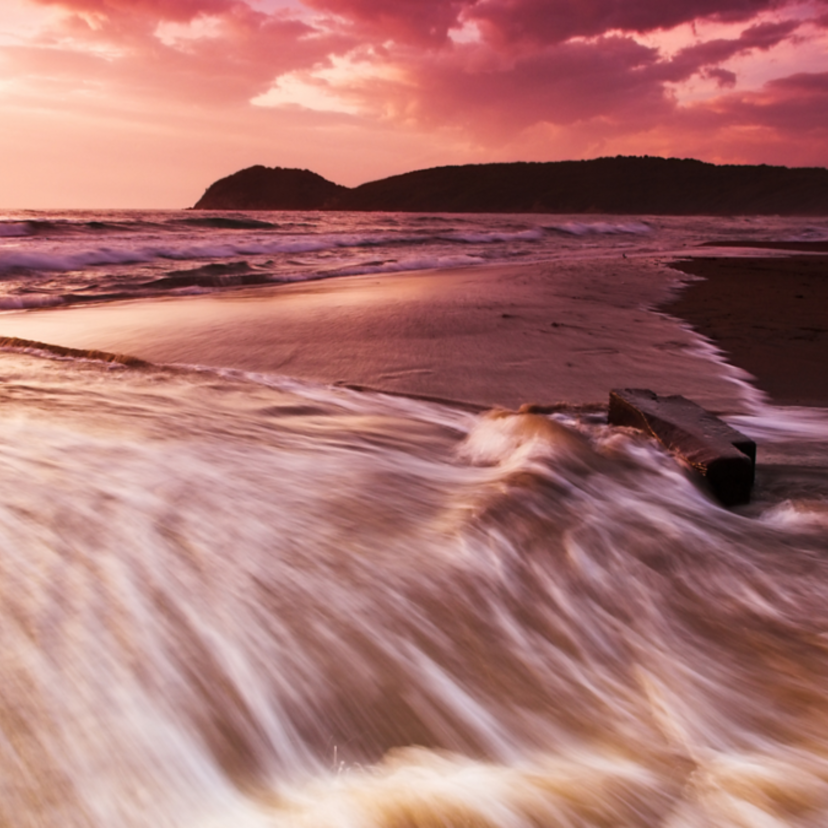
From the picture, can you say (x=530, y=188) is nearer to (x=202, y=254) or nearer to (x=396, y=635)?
(x=202, y=254)

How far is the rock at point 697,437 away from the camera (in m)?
2.04

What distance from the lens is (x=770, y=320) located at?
484cm

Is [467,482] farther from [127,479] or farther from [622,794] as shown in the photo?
[622,794]

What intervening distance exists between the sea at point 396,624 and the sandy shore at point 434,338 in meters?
0.61

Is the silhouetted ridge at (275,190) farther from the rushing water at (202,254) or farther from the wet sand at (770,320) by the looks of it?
the wet sand at (770,320)

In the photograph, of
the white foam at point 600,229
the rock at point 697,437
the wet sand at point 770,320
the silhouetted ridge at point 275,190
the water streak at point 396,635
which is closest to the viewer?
the water streak at point 396,635

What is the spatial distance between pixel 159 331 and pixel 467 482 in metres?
2.83

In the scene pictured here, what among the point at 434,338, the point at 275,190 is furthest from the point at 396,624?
the point at 275,190

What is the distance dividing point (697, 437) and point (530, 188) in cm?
10131

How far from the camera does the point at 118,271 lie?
821 cm

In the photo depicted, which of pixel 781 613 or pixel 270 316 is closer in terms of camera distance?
pixel 781 613

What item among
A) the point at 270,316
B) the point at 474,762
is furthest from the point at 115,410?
the point at 270,316

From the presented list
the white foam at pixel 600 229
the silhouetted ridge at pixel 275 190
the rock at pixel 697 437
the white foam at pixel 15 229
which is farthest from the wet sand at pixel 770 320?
the silhouetted ridge at pixel 275 190

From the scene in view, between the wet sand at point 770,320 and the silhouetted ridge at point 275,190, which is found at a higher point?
the silhouetted ridge at point 275,190
